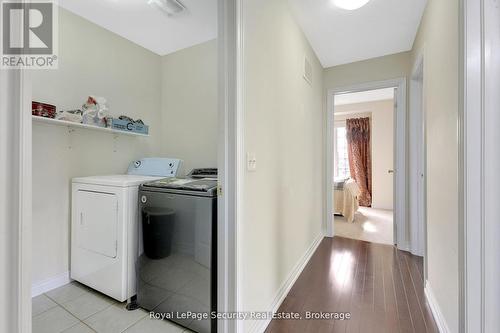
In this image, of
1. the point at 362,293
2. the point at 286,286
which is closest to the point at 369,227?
the point at 362,293

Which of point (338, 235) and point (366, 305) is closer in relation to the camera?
point (366, 305)

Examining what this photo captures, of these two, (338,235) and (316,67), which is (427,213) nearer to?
(338,235)

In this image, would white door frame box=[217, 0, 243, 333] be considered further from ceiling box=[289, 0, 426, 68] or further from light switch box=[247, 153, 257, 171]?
ceiling box=[289, 0, 426, 68]

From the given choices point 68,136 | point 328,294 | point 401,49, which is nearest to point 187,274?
point 328,294

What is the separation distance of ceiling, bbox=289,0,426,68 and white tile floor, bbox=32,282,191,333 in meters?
2.88

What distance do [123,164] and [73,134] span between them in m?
0.55

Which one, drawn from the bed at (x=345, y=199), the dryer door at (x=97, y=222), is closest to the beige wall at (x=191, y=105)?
the dryer door at (x=97, y=222)

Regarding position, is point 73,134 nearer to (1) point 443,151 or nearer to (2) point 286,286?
(2) point 286,286

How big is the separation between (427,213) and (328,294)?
1083mm

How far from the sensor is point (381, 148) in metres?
5.49

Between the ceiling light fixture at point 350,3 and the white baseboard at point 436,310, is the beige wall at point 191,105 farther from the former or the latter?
the white baseboard at point 436,310

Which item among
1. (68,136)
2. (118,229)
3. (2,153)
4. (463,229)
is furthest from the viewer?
(68,136)

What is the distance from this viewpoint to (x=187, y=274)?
1.53 metres

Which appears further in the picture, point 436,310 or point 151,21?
point 151,21
